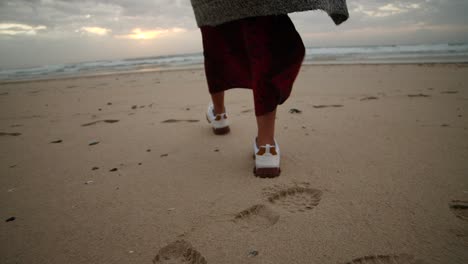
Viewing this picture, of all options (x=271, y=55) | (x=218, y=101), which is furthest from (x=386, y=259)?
(x=218, y=101)

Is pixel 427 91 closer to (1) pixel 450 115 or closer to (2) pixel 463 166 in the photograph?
(1) pixel 450 115

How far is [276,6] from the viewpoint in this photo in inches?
37.9

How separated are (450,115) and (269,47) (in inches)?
72.4

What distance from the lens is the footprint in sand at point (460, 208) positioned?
0.91 metres

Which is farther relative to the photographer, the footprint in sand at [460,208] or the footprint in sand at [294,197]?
the footprint in sand at [294,197]

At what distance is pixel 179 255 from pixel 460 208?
3.30ft

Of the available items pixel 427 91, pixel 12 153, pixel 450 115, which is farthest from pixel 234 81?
pixel 427 91

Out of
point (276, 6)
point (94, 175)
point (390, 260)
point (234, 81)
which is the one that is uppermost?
point (276, 6)

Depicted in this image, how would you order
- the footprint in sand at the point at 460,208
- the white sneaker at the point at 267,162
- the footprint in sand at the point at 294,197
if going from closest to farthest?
the footprint in sand at the point at 460,208, the footprint in sand at the point at 294,197, the white sneaker at the point at 267,162

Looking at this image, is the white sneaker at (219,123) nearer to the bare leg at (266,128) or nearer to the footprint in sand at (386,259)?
the bare leg at (266,128)

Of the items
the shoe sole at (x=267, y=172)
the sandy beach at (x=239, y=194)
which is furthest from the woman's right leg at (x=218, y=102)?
the shoe sole at (x=267, y=172)

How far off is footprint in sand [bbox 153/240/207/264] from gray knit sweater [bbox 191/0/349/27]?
86cm

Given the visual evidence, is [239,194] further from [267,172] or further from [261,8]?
[261,8]

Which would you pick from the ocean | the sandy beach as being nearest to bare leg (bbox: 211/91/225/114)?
the sandy beach
